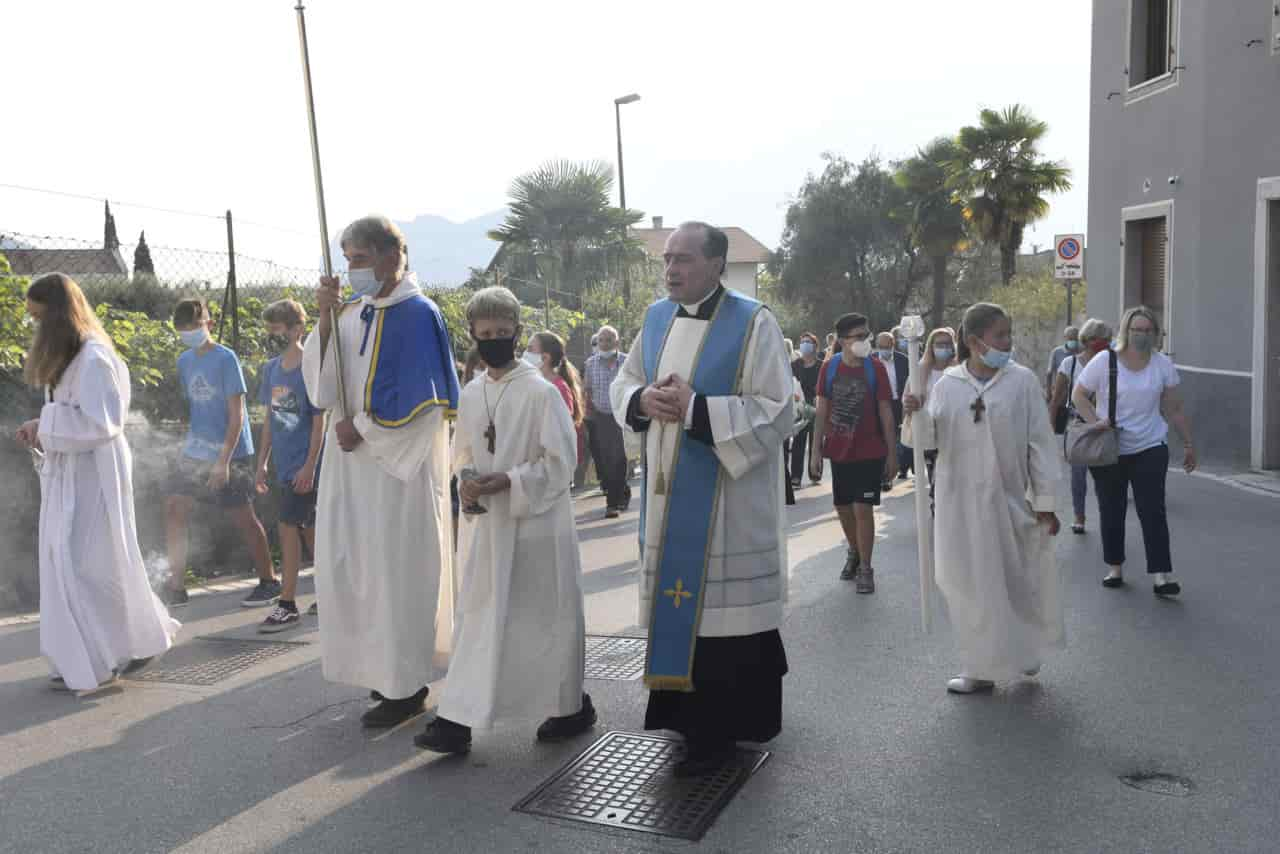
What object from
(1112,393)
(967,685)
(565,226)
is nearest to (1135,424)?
(1112,393)

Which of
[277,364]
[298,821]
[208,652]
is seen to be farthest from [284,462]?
[298,821]

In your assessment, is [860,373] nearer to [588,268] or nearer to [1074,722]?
[1074,722]

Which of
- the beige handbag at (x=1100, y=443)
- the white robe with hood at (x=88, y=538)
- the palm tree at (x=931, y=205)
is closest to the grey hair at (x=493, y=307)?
the white robe with hood at (x=88, y=538)

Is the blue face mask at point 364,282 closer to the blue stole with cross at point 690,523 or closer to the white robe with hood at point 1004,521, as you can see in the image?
the blue stole with cross at point 690,523

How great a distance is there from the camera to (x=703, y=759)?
472cm

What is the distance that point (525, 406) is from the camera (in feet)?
16.6

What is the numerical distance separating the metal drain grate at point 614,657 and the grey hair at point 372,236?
2.19 meters

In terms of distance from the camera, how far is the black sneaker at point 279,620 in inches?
283

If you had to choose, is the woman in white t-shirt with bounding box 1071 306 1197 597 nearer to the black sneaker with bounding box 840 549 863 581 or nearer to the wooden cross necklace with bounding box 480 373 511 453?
the black sneaker with bounding box 840 549 863 581

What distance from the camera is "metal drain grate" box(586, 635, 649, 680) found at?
20.1 feet

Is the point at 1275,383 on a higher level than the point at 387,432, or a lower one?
lower

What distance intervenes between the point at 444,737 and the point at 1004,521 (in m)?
2.79

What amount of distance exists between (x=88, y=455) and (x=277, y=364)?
182 centimetres

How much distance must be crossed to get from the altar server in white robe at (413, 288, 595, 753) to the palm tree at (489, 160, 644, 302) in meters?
28.7
